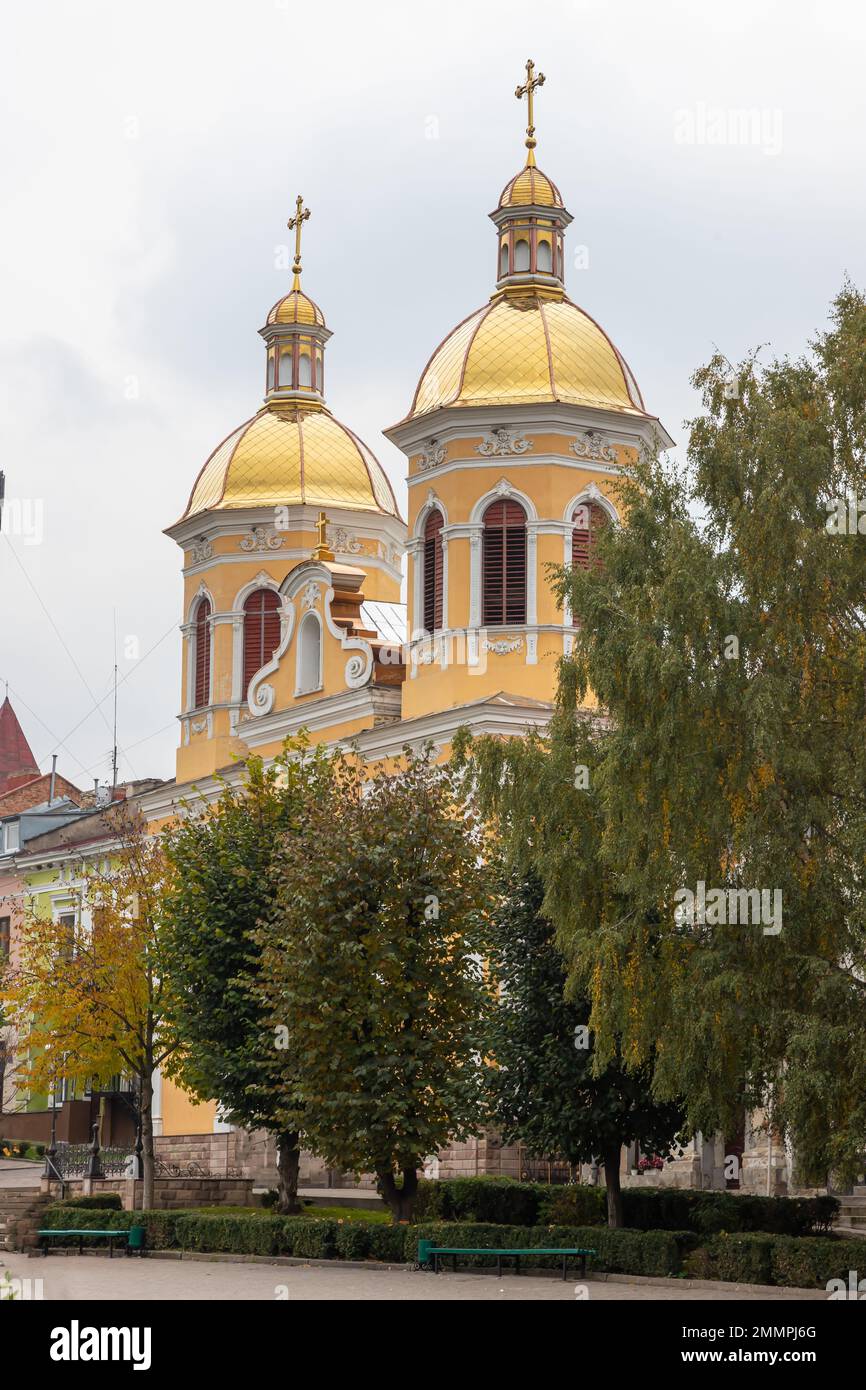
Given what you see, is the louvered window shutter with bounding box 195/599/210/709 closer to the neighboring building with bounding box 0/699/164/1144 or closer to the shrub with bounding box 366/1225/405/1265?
the neighboring building with bounding box 0/699/164/1144

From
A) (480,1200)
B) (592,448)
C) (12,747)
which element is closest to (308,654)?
(592,448)

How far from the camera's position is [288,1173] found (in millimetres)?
33375

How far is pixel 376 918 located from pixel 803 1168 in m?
9.17

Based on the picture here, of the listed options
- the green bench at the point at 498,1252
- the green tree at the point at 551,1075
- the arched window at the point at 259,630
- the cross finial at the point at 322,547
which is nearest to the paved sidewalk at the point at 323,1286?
the green bench at the point at 498,1252

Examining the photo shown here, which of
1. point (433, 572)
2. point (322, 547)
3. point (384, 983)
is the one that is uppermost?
point (322, 547)

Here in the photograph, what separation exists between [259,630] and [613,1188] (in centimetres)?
2430

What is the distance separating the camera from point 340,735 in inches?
1727

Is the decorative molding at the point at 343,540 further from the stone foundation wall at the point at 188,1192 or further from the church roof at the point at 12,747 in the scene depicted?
the church roof at the point at 12,747

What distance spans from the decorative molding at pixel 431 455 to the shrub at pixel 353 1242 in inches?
706

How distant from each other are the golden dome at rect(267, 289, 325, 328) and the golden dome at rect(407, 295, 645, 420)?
1134cm

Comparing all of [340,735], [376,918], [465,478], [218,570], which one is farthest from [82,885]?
[376,918]

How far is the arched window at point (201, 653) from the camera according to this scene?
5053 centimetres

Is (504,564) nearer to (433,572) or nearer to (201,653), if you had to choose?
(433,572)

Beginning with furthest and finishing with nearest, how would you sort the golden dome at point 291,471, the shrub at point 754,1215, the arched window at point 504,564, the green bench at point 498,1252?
1. the golden dome at point 291,471
2. the arched window at point 504,564
3. the shrub at point 754,1215
4. the green bench at point 498,1252
